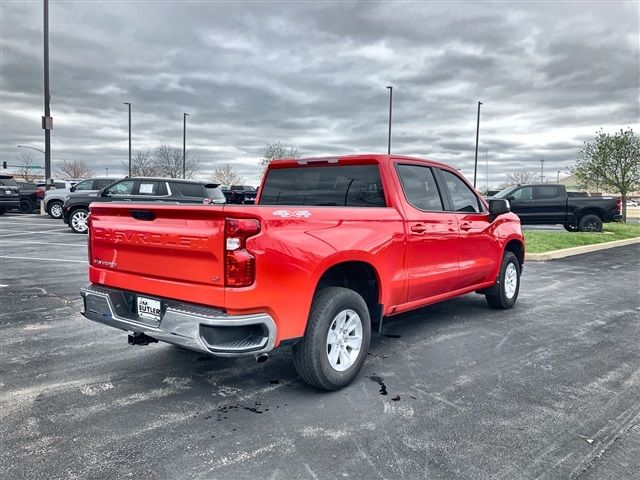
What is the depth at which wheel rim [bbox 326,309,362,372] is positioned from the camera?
3.91 m

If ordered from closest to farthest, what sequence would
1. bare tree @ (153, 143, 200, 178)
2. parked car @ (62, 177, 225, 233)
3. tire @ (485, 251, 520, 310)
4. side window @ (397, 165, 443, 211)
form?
1. side window @ (397, 165, 443, 211)
2. tire @ (485, 251, 520, 310)
3. parked car @ (62, 177, 225, 233)
4. bare tree @ (153, 143, 200, 178)

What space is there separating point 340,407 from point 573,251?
1188 cm

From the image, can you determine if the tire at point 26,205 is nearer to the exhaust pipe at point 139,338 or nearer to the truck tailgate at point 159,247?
the truck tailgate at point 159,247

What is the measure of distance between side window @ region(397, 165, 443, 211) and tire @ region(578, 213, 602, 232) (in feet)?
53.9

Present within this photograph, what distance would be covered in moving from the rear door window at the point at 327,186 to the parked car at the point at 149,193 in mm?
9826

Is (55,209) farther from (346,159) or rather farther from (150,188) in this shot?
(346,159)

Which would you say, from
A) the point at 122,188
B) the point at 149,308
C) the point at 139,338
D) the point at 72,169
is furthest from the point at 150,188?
the point at 72,169

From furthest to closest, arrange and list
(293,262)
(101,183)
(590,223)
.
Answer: (590,223)
(101,183)
(293,262)

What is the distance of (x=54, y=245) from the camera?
42.2ft

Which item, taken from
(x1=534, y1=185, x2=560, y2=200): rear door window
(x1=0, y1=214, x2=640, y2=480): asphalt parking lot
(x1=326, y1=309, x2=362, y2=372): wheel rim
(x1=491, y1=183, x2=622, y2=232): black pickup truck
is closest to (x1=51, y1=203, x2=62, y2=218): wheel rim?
(x1=0, y1=214, x2=640, y2=480): asphalt parking lot

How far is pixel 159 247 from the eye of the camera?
361cm

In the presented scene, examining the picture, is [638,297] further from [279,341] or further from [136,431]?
[136,431]

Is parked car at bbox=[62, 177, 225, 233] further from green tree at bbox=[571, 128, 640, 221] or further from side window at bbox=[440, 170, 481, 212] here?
green tree at bbox=[571, 128, 640, 221]

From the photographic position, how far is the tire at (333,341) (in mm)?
3697
